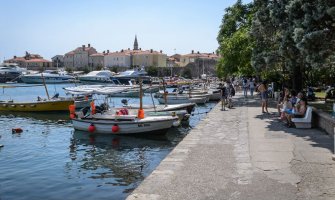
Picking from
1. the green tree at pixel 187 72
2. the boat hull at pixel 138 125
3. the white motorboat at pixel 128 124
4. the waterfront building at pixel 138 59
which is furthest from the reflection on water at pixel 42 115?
the waterfront building at pixel 138 59

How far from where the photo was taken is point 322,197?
764 cm

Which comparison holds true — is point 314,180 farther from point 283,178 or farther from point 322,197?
point 322,197

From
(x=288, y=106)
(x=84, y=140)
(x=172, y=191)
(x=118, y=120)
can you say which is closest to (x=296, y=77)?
(x=288, y=106)

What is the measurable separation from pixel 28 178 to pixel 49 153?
4.89 m

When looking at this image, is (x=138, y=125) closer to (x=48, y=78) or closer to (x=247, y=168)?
(x=247, y=168)

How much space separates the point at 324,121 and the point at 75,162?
378 inches

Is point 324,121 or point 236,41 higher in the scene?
point 236,41

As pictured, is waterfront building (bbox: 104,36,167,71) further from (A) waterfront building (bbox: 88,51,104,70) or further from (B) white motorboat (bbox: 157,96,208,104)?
(B) white motorboat (bbox: 157,96,208,104)

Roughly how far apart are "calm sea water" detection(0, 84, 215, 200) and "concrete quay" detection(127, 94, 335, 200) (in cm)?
208

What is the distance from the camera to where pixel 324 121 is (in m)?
15.7

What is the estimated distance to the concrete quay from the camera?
808 centimetres

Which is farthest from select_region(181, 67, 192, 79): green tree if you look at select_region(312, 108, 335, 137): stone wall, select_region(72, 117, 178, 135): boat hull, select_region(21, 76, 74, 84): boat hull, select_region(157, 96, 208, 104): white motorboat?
select_region(312, 108, 335, 137): stone wall

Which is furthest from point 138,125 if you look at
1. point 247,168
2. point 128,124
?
point 247,168

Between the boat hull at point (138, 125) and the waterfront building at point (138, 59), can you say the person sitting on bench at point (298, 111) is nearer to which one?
the boat hull at point (138, 125)
